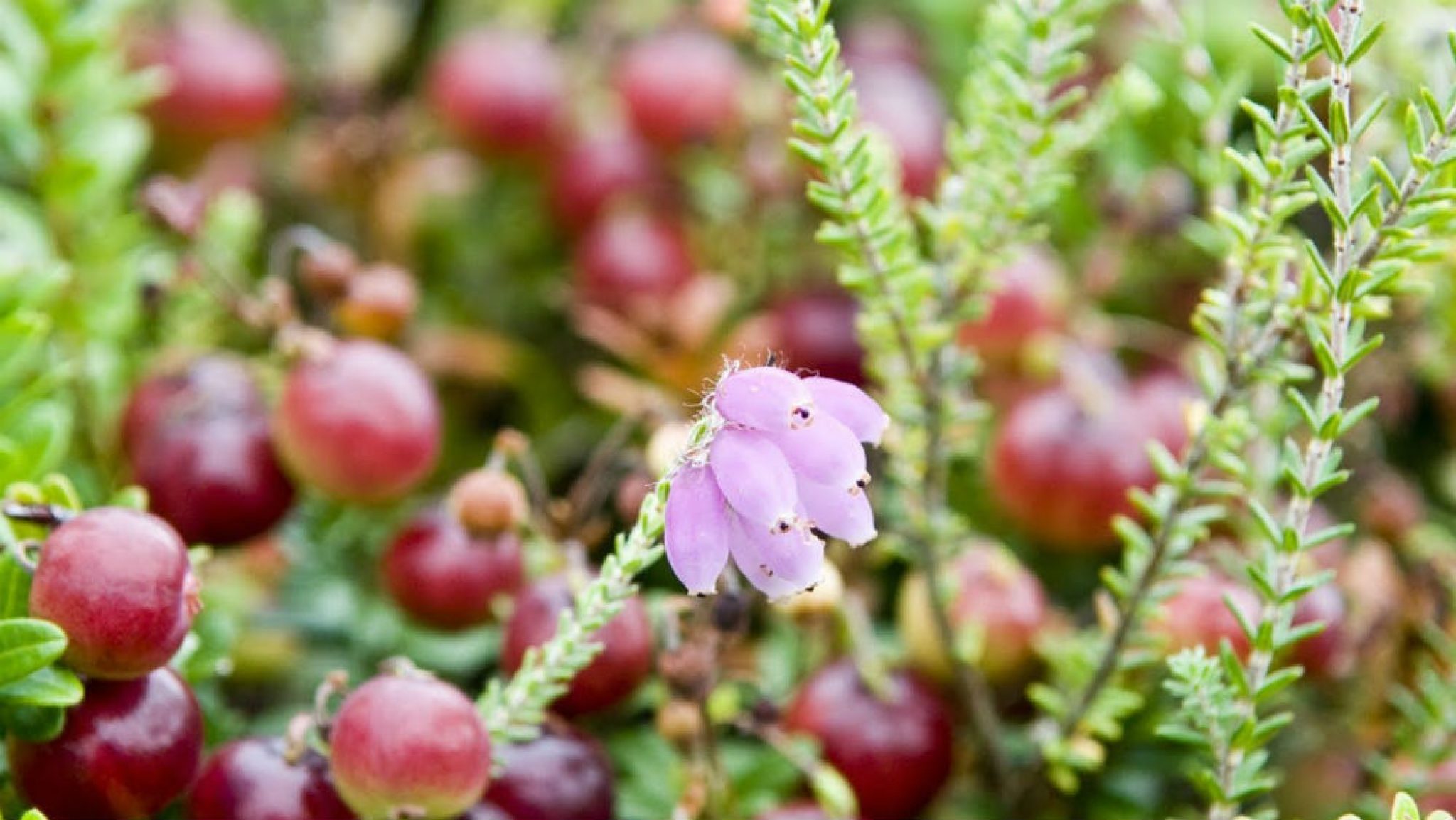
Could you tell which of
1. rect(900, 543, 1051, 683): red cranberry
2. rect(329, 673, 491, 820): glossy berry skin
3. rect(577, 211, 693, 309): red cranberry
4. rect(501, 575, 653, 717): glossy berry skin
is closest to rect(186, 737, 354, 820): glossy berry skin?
rect(329, 673, 491, 820): glossy berry skin

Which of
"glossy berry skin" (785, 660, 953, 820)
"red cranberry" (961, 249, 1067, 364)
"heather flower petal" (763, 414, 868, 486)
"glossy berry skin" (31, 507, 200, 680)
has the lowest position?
"glossy berry skin" (785, 660, 953, 820)

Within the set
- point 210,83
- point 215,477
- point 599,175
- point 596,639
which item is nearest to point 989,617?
point 596,639

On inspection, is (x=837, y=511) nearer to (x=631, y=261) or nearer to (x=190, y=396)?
(x=190, y=396)

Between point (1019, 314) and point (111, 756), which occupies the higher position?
point (1019, 314)

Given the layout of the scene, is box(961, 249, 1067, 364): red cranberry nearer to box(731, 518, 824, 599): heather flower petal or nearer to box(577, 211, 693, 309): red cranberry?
box(577, 211, 693, 309): red cranberry

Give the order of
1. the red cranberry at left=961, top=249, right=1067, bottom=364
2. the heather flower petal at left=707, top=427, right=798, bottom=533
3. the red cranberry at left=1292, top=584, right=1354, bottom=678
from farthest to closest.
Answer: the red cranberry at left=961, top=249, right=1067, bottom=364 → the red cranberry at left=1292, top=584, right=1354, bottom=678 → the heather flower petal at left=707, top=427, right=798, bottom=533

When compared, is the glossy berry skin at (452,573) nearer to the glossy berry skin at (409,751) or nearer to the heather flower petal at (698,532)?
the glossy berry skin at (409,751)

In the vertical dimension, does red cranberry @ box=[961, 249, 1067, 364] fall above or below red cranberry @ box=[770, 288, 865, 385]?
above
